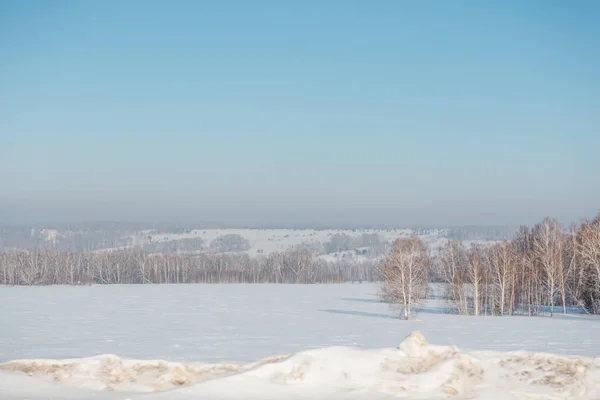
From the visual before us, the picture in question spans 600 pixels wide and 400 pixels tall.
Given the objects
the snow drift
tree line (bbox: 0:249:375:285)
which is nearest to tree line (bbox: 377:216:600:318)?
the snow drift

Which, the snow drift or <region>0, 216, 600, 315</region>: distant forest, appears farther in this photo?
<region>0, 216, 600, 315</region>: distant forest

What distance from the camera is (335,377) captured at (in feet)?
26.7

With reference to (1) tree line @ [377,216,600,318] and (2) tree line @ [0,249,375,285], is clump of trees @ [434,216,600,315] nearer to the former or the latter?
(1) tree line @ [377,216,600,318]

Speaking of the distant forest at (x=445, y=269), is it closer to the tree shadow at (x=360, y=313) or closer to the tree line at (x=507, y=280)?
the tree line at (x=507, y=280)

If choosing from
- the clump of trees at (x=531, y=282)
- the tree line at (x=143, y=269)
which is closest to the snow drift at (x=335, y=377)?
the clump of trees at (x=531, y=282)

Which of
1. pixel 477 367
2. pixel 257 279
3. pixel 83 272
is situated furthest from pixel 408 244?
pixel 83 272

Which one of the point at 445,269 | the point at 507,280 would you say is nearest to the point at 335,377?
the point at 507,280

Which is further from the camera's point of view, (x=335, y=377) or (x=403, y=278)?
(x=403, y=278)

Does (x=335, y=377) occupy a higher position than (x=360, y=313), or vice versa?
(x=335, y=377)

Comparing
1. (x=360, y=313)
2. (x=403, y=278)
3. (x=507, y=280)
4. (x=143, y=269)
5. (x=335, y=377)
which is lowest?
(x=360, y=313)

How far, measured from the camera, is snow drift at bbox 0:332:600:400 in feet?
25.2

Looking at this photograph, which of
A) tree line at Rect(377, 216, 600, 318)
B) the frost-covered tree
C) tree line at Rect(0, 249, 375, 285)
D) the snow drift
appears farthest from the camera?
tree line at Rect(0, 249, 375, 285)

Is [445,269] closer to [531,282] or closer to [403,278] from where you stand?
[531,282]

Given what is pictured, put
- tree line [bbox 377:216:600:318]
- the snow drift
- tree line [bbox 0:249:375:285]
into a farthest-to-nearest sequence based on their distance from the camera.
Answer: tree line [bbox 0:249:375:285], tree line [bbox 377:216:600:318], the snow drift
